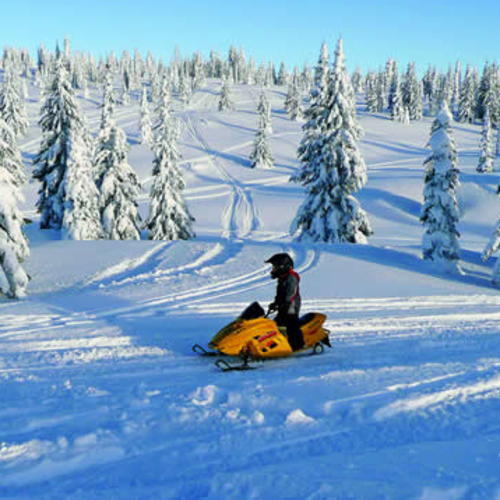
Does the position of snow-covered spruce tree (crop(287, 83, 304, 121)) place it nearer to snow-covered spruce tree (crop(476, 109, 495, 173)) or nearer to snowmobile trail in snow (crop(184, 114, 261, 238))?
snowmobile trail in snow (crop(184, 114, 261, 238))

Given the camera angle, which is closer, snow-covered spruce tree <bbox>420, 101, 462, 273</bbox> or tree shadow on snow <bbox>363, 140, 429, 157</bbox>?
snow-covered spruce tree <bbox>420, 101, 462, 273</bbox>

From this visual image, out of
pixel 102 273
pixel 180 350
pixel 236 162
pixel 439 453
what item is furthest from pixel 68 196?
pixel 236 162

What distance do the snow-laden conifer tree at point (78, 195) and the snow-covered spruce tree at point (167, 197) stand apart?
562 cm

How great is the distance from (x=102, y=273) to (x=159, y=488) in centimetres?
1167

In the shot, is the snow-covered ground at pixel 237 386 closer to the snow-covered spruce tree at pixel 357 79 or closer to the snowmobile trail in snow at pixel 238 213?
the snowmobile trail in snow at pixel 238 213

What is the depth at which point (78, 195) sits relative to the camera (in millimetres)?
25859

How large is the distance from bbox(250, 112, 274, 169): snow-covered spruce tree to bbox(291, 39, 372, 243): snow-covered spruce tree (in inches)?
1841

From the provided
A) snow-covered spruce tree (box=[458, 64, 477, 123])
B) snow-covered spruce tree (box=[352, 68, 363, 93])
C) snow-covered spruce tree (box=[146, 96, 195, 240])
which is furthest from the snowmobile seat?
snow-covered spruce tree (box=[352, 68, 363, 93])

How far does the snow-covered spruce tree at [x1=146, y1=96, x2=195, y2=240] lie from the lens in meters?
31.6

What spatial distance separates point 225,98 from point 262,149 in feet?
167

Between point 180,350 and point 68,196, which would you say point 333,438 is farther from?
point 68,196

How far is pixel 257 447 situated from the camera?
4359mm

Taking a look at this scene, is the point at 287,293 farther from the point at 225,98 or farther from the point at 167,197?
Result: the point at 225,98

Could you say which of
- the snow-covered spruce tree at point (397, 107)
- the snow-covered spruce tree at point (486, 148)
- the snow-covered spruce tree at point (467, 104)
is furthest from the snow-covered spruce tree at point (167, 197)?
the snow-covered spruce tree at point (467, 104)
